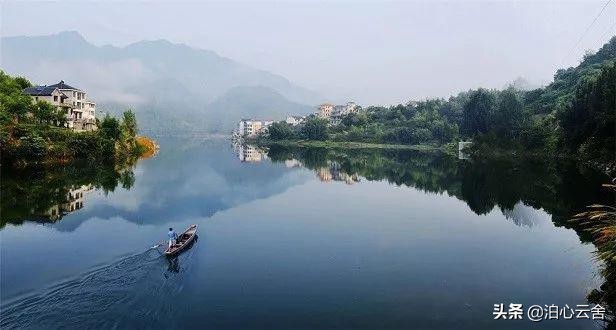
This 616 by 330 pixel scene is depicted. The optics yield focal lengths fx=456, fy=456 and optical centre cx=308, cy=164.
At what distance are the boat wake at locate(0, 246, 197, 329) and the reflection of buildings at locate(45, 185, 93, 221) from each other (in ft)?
40.1

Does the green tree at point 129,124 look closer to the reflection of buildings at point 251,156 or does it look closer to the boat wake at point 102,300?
the reflection of buildings at point 251,156

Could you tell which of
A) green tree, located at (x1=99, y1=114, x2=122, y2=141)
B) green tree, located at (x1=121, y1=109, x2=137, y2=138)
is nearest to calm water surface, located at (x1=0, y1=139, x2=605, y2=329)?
green tree, located at (x1=99, y1=114, x2=122, y2=141)

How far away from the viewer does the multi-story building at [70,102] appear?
6400 centimetres

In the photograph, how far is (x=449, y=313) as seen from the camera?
46.9ft

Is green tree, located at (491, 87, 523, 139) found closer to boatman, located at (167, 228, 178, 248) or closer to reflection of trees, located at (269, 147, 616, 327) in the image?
reflection of trees, located at (269, 147, 616, 327)

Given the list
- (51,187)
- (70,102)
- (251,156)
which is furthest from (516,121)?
(70,102)

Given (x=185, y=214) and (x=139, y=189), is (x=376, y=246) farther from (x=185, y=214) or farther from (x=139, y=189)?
(x=139, y=189)

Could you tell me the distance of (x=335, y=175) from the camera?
54.6 m

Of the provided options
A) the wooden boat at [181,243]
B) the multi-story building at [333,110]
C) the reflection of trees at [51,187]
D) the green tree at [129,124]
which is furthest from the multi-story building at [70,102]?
the multi-story building at [333,110]

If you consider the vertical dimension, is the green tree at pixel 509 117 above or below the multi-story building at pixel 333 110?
below

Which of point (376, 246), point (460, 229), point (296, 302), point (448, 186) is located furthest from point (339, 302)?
point (448, 186)

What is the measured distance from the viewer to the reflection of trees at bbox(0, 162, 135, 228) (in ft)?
92.8

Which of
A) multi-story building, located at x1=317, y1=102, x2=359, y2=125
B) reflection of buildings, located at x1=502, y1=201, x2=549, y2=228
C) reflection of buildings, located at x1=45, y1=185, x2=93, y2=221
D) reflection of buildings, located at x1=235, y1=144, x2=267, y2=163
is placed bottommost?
reflection of buildings, located at x1=45, y1=185, x2=93, y2=221

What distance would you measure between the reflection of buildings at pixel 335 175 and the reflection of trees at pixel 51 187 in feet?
68.5
